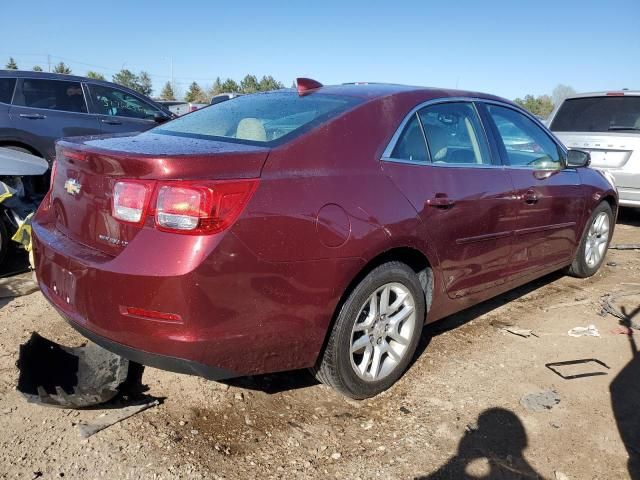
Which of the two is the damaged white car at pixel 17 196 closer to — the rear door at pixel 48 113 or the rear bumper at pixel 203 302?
the rear door at pixel 48 113

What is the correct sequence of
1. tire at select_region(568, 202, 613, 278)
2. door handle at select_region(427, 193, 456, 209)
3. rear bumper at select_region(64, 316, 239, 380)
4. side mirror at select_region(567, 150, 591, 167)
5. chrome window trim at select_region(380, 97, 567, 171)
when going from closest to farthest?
rear bumper at select_region(64, 316, 239, 380) → chrome window trim at select_region(380, 97, 567, 171) → door handle at select_region(427, 193, 456, 209) → side mirror at select_region(567, 150, 591, 167) → tire at select_region(568, 202, 613, 278)

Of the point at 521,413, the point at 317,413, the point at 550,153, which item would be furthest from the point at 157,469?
the point at 550,153

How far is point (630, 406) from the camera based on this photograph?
290 centimetres

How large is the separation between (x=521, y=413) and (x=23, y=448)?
7.83ft

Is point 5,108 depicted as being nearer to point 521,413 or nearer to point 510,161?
point 510,161

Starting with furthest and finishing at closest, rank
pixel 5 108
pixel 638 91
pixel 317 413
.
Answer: pixel 638 91, pixel 5 108, pixel 317 413

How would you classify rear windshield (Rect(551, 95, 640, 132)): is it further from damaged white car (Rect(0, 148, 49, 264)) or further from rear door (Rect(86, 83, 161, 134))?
damaged white car (Rect(0, 148, 49, 264))

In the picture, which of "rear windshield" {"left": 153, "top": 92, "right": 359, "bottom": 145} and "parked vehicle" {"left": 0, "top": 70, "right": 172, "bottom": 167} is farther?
"parked vehicle" {"left": 0, "top": 70, "right": 172, "bottom": 167}

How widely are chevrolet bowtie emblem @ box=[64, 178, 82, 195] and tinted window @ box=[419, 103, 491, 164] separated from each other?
1834mm

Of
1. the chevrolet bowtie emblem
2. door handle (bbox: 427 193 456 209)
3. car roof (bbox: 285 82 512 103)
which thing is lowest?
the chevrolet bowtie emblem

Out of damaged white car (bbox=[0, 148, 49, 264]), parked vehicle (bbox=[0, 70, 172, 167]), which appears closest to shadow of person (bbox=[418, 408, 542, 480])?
damaged white car (bbox=[0, 148, 49, 264])

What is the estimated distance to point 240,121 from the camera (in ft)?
9.42

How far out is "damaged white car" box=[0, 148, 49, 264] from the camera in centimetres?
443

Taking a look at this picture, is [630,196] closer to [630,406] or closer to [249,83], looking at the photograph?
[630,406]
